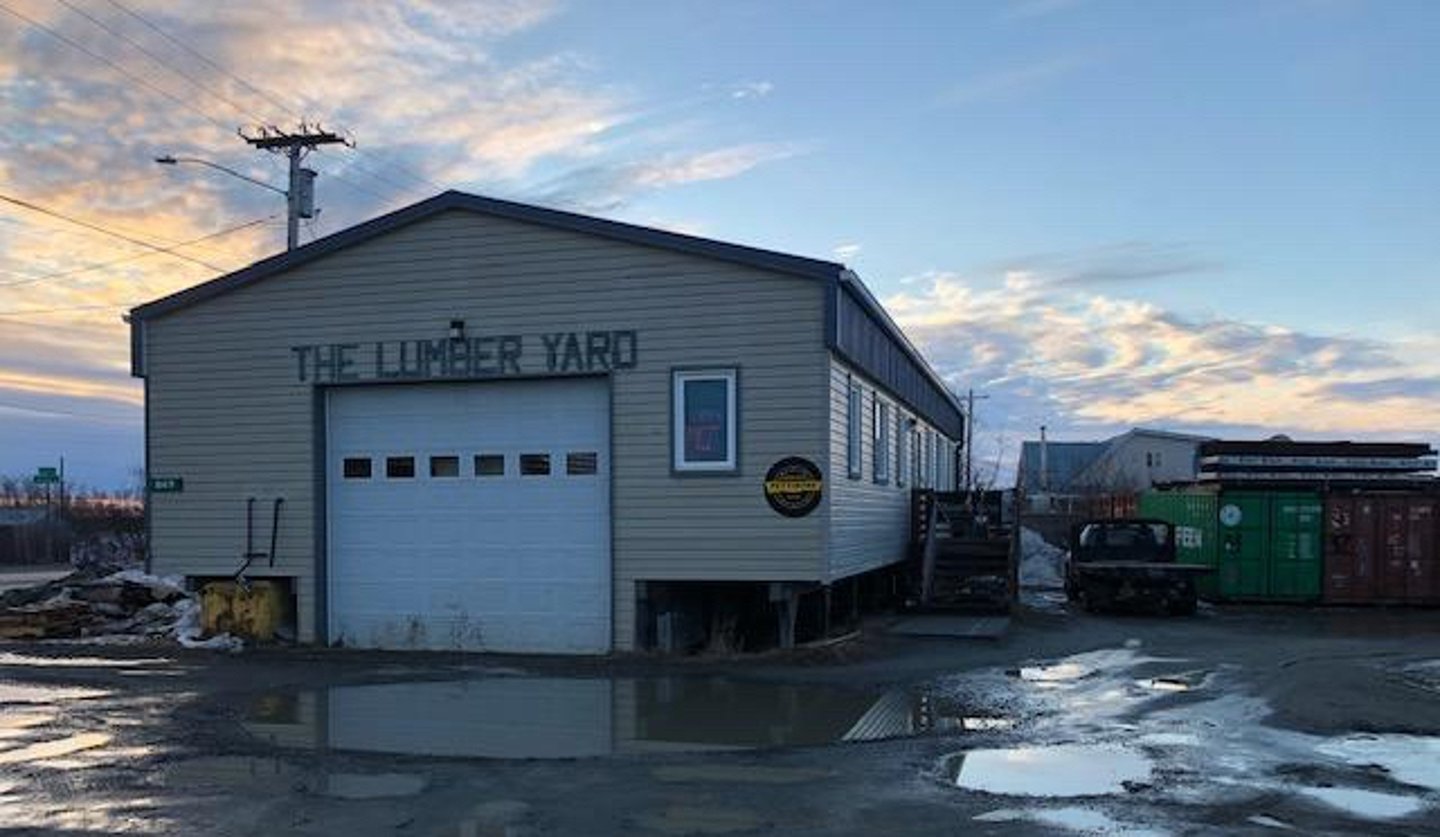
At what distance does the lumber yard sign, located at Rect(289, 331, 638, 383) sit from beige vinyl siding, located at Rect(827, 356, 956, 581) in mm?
2811

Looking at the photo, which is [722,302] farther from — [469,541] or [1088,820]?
[1088,820]

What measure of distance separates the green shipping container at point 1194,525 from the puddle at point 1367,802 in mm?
20207

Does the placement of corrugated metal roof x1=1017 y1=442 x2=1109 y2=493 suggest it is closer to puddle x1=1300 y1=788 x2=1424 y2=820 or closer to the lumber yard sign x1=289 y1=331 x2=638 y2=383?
the lumber yard sign x1=289 y1=331 x2=638 y2=383

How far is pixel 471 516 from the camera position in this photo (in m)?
18.5

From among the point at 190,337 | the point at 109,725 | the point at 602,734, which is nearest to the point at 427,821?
the point at 602,734

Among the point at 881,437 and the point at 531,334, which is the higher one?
the point at 531,334

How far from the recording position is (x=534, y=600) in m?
18.0

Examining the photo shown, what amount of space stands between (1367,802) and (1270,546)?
2135cm

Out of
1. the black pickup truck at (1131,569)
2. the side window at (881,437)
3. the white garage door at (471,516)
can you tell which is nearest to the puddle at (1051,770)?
the white garage door at (471,516)

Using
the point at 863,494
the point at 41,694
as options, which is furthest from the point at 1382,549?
the point at 41,694

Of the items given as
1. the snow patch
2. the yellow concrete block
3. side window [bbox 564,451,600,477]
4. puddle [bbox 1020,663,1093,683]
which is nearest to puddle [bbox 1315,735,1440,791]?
puddle [bbox 1020,663,1093,683]

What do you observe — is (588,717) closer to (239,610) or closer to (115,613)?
(239,610)

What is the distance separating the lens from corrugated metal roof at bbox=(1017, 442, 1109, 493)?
122812 millimetres

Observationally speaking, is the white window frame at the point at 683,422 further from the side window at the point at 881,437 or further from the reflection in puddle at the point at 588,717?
the side window at the point at 881,437
